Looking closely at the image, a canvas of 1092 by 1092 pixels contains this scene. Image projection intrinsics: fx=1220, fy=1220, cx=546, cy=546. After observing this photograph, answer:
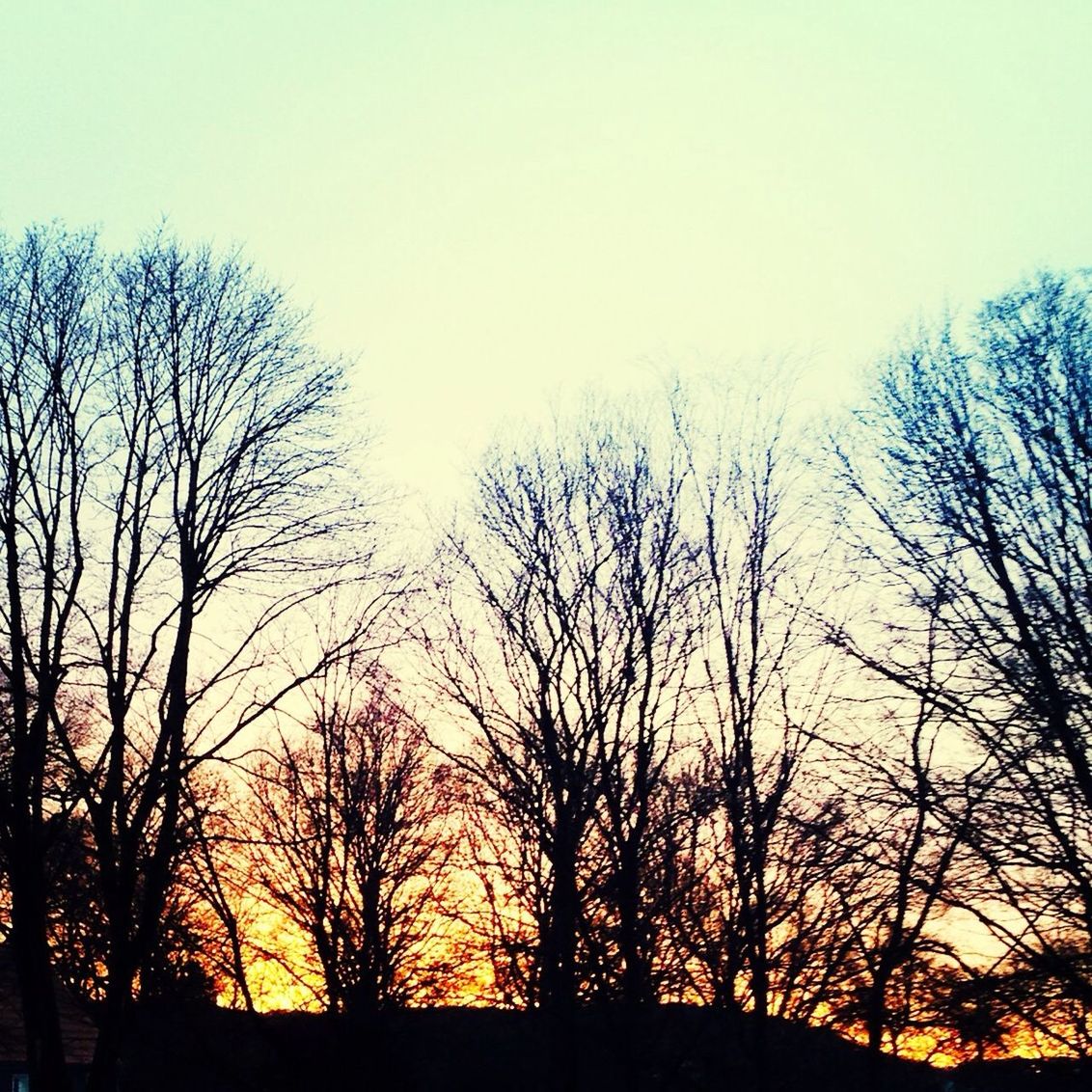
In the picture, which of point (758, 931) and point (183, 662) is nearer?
point (183, 662)

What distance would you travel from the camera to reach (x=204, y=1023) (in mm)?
34062

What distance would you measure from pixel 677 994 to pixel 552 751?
5329mm

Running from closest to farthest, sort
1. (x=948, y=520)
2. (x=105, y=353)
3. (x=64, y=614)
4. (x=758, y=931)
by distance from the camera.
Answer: (x=64, y=614)
(x=105, y=353)
(x=948, y=520)
(x=758, y=931)

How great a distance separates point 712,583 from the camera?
1878cm

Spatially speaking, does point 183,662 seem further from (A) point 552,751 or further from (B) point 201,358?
(A) point 552,751

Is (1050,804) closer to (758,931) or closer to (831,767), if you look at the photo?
(831,767)

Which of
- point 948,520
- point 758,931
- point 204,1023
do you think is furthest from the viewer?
point 204,1023

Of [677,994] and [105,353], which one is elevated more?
[105,353]

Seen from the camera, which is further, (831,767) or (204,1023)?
(204,1023)

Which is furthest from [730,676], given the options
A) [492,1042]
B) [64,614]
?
[492,1042]

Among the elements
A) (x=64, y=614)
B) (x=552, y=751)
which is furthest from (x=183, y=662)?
(x=552, y=751)

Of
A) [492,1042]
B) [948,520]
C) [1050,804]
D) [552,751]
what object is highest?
[948,520]

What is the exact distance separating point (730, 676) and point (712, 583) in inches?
56.6

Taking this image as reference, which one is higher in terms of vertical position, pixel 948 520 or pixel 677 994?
pixel 948 520
